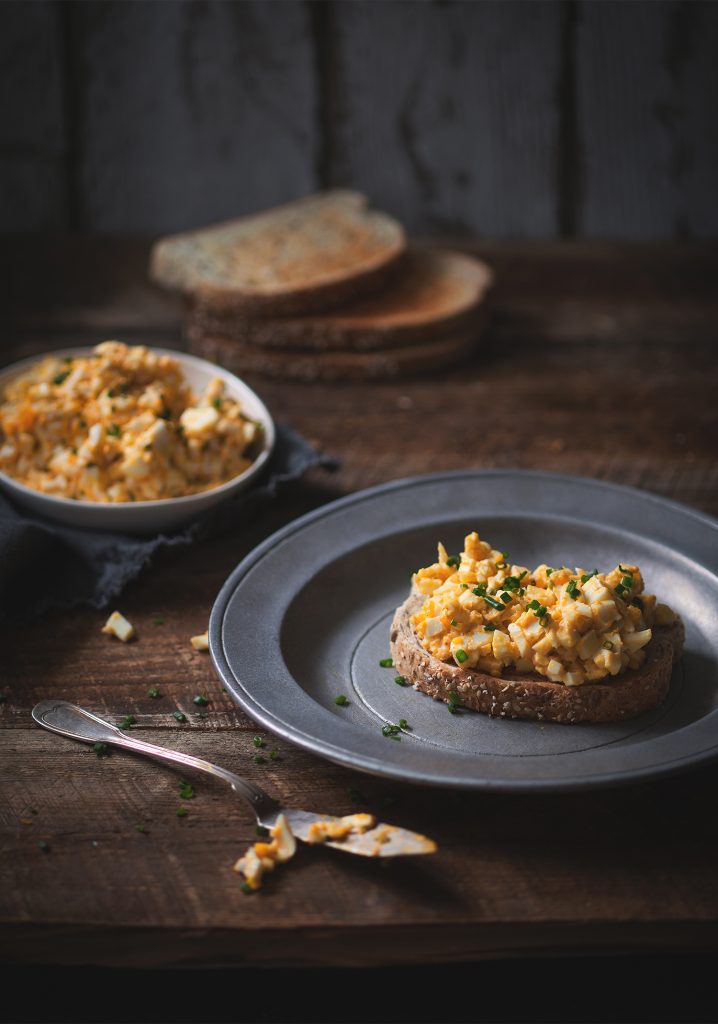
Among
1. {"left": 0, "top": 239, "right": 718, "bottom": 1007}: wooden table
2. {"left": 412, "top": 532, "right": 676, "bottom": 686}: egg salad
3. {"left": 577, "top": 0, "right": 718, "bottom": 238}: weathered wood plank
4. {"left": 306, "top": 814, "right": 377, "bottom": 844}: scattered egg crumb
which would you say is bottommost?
{"left": 0, "top": 239, "right": 718, "bottom": 1007}: wooden table

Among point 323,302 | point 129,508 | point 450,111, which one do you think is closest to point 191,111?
point 450,111

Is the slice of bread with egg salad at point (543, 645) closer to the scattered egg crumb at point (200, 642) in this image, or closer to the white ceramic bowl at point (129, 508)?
the scattered egg crumb at point (200, 642)

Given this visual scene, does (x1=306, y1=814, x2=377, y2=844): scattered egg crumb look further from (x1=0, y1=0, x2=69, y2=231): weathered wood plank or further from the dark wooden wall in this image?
(x1=0, y1=0, x2=69, y2=231): weathered wood plank

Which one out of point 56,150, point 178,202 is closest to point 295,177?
point 178,202

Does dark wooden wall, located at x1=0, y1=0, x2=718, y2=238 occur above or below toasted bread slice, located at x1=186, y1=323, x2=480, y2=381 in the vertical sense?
above

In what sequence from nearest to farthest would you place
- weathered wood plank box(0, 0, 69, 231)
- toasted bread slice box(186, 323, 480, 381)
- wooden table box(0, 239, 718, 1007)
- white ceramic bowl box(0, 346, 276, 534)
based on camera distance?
wooden table box(0, 239, 718, 1007) < white ceramic bowl box(0, 346, 276, 534) < toasted bread slice box(186, 323, 480, 381) < weathered wood plank box(0, 0, 69, 231)

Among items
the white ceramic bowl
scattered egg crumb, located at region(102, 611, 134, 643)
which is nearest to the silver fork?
scattered egg crumb, located at region(102, 611, 134, 643)
